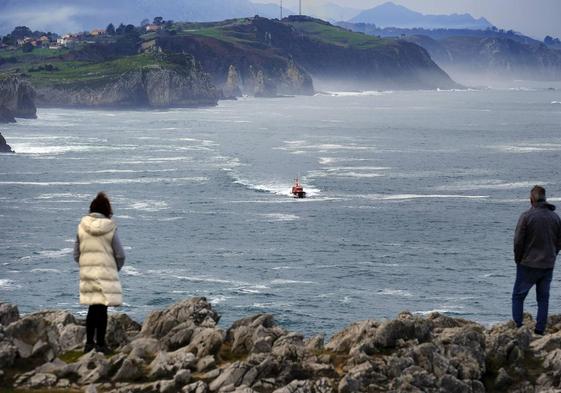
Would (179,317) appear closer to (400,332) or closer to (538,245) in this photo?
(400,332)

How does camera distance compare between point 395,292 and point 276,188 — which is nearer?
point 395,292

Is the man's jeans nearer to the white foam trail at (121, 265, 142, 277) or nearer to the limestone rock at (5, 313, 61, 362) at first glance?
the limestone rock at (5, 313, 61, 362)

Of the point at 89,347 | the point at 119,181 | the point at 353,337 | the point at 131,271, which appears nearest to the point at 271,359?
the point at 353,337

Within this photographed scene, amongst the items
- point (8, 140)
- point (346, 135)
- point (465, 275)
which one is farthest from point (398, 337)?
point (346, 135)

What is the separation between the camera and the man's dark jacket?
2245 centimetres

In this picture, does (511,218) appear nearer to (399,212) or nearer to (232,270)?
(399,212)

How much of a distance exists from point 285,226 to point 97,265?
7180 cm

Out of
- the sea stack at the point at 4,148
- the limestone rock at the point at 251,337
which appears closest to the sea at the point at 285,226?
the sea stack at the point at 4,148

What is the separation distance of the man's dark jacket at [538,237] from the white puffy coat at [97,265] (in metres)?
7.80

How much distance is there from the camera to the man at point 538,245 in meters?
22.4

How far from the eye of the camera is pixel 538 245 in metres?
22.7

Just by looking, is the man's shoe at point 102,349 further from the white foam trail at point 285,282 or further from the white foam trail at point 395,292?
the white foam trail at point 285,282

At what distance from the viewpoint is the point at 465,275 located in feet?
235

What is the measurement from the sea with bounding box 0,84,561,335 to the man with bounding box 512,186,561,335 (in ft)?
105
